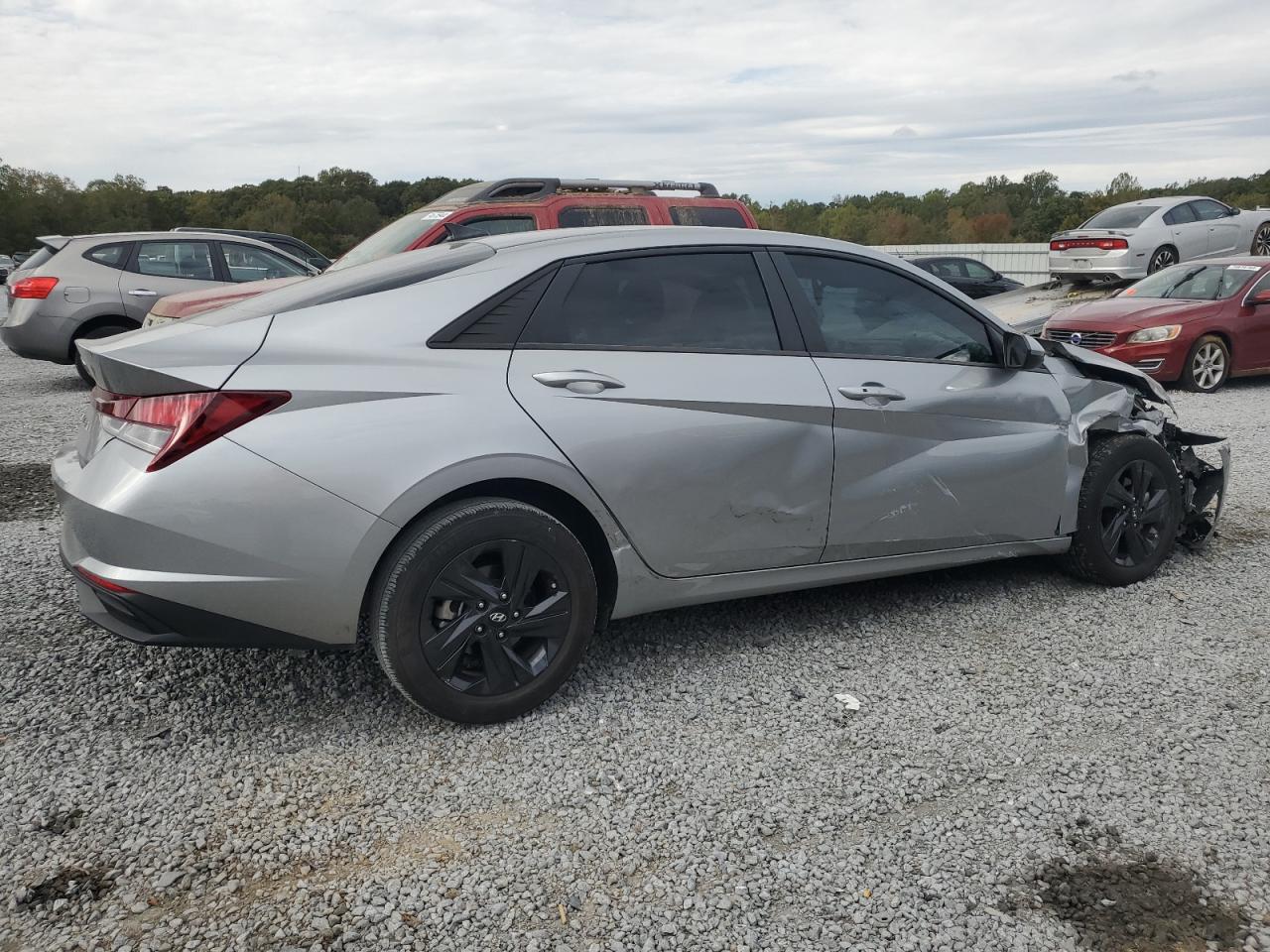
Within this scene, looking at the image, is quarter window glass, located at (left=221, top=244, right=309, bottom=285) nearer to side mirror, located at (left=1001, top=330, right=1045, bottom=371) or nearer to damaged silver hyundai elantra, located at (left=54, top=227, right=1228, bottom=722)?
damaged silver hyundai elantra, located at (left=54, top=227, right=1228, bottom=722)

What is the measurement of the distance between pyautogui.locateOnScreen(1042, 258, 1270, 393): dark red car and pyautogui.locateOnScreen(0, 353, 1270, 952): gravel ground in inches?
278

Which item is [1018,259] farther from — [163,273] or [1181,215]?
[163,273]

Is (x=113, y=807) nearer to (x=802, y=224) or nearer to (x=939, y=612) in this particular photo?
Result: (x=939, y=612)

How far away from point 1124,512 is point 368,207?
2149 inches

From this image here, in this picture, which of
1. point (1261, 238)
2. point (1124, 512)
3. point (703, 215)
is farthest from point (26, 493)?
point (1261, 238)

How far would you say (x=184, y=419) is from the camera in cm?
301

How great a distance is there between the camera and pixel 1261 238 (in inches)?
744

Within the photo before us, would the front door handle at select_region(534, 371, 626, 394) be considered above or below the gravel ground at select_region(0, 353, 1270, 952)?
above

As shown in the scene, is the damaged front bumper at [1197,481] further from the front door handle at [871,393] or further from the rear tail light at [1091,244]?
the rear tail light at [1091,244]

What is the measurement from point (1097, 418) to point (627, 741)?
273cm

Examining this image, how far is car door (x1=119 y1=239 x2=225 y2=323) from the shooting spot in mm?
10984

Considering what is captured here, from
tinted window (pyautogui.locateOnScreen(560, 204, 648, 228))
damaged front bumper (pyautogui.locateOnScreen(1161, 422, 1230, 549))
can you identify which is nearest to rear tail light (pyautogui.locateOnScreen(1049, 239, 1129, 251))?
tinted window (pyautogui.locateOnScreen(560, 204, 648, 228))

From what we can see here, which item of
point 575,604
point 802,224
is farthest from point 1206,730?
point 802,224

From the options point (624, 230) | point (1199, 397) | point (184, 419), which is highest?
point (624, 230)
